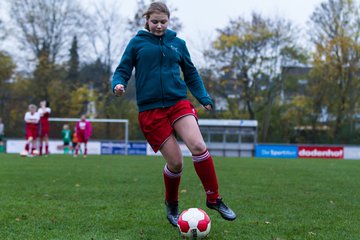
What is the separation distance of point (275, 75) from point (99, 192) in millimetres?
35371

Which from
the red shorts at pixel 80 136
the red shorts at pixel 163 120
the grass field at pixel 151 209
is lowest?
the red shorts at pixel 80 136

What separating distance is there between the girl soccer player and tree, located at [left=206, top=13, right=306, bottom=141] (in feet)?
118

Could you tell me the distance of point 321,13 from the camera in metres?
39.2

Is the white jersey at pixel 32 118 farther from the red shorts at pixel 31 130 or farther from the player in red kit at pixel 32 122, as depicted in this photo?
the red shorts at pixel 31 130

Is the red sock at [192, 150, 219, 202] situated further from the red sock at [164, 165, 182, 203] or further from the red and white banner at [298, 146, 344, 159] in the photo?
the red and white banner at [298, 146, 344, 159]

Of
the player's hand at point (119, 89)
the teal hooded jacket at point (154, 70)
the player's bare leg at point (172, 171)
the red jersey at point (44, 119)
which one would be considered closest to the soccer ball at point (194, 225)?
the player's bare leg at point (172, 171)

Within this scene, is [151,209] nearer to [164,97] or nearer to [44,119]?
[164,97]

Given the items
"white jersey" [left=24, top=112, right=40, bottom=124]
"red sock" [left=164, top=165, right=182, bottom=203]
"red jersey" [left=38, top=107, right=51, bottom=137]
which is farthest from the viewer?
"red jersey" [left=38, top=107, right=51, bottom=137]

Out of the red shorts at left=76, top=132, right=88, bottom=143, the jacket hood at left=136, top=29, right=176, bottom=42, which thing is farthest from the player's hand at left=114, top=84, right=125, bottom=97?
the red shorts at left=76, top=132, right=88, bottom=143

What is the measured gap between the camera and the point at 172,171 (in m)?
4.67

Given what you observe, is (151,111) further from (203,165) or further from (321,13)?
(321,13)

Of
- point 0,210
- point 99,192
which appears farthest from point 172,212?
point 99,192

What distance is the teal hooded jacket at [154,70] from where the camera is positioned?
14.5 ft

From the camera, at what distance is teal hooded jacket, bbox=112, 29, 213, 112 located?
442 cm
